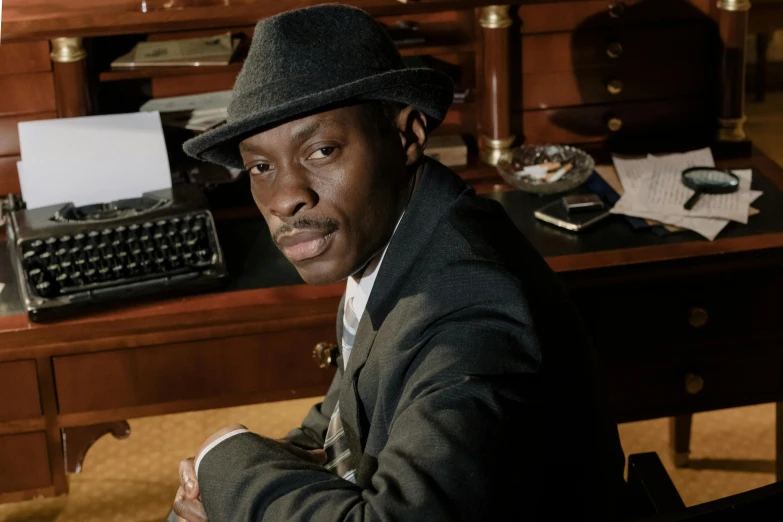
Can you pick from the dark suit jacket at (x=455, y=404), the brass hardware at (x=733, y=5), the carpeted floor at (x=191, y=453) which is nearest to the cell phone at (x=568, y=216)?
the brass hardware at (x=733, y=5)

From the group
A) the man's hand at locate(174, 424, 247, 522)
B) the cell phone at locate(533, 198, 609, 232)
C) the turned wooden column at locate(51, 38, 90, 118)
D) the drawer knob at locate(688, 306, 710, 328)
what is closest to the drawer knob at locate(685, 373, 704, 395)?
the drawer knob at locate(688, 306, 710, 328)

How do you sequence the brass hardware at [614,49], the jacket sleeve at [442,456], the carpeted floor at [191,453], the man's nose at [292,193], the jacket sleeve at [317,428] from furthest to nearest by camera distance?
the carpeted floor at [191,453] < the brass hardware at [614,49] < the jacket sleeve at [317,428] < the man's nose at [292,193] < the jacket sleeve at [442,456]

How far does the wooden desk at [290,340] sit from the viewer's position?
83.7 inches

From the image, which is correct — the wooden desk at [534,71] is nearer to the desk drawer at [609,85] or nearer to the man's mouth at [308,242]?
the desk drawer at [609,85]

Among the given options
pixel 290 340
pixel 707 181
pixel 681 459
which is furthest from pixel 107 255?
pixel 681 459

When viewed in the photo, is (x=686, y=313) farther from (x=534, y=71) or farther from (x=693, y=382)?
(x=534, y=71)

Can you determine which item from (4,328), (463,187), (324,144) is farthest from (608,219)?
(4,328)

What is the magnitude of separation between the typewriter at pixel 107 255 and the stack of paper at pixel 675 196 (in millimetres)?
921

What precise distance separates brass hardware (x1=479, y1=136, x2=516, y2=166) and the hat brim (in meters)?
1.08

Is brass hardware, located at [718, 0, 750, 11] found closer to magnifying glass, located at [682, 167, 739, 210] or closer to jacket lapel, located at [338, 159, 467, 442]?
magnifying glass, located at [682, 167, 739, 210]

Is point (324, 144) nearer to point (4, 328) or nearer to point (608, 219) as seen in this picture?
point (4, 328)

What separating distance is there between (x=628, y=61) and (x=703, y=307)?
27.5 inches

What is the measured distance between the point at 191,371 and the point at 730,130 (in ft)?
4.77

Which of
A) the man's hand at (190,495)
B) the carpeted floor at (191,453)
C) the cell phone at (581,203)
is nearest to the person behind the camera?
the man's hand at (190,495)
